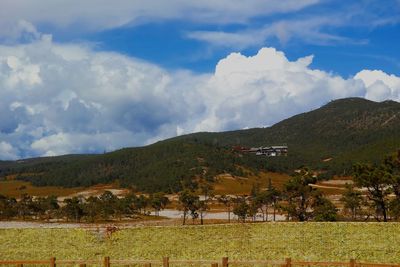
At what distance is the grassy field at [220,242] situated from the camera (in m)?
48.6

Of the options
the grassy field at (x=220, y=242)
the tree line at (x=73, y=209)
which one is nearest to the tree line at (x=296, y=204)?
the tree line at (x=73, y=209)

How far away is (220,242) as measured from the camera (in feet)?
181

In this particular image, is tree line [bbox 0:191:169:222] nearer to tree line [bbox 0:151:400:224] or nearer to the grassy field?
tree line [bbox 0:151:400:224]

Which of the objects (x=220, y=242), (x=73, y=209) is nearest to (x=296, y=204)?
(x=220, y=242)

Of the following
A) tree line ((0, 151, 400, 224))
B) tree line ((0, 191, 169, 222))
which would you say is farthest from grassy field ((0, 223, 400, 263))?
tree line ((0, 191, 169, 222))

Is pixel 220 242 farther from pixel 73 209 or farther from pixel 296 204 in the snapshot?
pixel 73 209

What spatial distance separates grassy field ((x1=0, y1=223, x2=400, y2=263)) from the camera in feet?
160

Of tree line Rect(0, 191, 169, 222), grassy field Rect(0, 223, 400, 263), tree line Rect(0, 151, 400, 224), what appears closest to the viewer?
grassy field Rect(0, 223, 400, 263)

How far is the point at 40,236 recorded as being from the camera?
60.2 meters

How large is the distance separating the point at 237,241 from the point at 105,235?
52.3 feet

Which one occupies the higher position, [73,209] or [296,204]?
[296,204]

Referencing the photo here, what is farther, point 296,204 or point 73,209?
point 73,209

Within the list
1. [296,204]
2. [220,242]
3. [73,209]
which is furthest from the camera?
[73,209]

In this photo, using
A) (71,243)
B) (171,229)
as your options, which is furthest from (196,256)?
(71,243)
